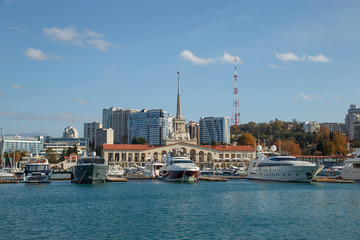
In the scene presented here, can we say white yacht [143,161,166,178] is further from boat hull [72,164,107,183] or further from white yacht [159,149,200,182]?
boat hull [72,164,107,183]

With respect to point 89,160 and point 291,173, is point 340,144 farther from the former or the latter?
point 89,160

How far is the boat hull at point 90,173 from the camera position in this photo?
67.0 m

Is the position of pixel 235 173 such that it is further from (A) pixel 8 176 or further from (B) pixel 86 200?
(B) pixel 86 200

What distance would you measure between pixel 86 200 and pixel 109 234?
18689 mm

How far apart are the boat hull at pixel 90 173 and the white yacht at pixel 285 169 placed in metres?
31.5

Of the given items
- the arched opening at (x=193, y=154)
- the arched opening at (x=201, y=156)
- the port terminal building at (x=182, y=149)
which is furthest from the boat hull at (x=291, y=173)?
the arched opening at (x=193, y=154)

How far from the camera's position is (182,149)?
150 meters

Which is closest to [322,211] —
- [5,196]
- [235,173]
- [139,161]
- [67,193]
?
[67,193]

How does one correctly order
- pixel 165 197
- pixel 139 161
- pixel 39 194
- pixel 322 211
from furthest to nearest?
pixel 139 161
pixel 39 194
pixel 165 197
pixel 322 211

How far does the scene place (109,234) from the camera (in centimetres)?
2803

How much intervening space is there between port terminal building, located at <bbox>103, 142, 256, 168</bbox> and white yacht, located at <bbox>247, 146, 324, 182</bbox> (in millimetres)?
63552

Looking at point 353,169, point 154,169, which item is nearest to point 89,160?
point 154,169

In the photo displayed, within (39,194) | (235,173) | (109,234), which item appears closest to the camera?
(109,234)

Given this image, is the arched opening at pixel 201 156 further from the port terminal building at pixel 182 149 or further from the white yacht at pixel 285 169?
the white yacht at pixel 285 169
